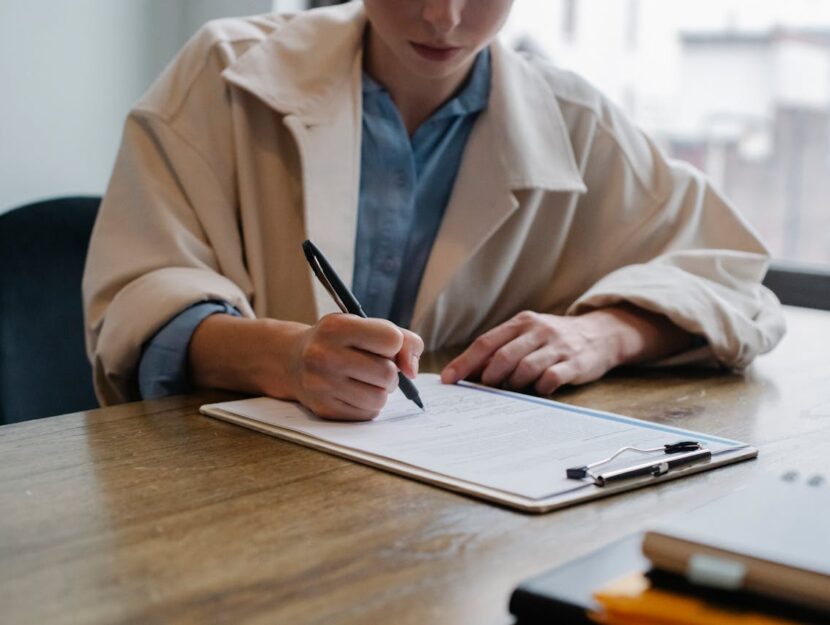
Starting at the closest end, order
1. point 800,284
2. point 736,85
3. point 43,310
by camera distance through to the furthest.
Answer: point 43,310, point 800,284, point 736,85

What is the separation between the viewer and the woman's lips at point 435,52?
124 centimetres

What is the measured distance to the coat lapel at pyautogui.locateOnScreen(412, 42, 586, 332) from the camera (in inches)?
53.4

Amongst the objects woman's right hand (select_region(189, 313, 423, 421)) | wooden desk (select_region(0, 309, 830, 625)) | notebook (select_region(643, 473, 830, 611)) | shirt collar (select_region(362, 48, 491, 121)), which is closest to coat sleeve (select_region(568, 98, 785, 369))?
shirt collar (select_region(362, 48, 491, 121))

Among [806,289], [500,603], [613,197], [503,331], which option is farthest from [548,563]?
[806,289]

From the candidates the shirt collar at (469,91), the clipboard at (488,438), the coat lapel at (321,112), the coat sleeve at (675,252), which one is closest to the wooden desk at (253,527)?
the clipboard at (488,438)

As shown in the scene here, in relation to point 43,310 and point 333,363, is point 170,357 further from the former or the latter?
point 43,310

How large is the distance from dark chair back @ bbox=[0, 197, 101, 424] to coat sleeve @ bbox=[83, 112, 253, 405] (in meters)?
0.27

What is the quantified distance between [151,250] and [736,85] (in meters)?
1.39

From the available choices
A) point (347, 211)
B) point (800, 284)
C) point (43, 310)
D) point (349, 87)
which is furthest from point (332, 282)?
point (800, 284)

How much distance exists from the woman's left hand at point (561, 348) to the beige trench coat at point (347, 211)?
0.03 meters

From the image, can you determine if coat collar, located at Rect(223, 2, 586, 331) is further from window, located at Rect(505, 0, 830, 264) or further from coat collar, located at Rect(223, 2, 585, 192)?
window, located at Rect(505, 0, 830, 264)

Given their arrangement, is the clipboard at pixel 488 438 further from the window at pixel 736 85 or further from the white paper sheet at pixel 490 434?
the window at pixel 736 85

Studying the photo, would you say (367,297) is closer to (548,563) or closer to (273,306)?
(273,306)

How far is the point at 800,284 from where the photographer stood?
1909 mm
